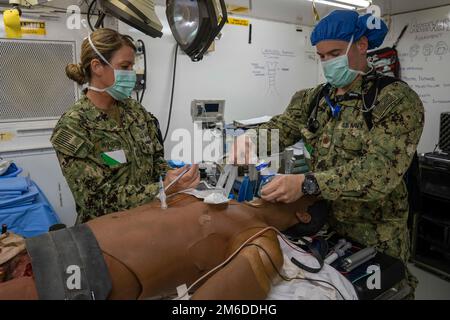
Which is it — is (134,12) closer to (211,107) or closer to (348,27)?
(348,27)

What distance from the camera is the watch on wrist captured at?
3.97ft

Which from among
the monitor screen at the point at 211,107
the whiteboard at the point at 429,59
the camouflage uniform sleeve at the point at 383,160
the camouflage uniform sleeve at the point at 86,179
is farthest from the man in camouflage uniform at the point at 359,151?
the whiteboard at the point at 429,59

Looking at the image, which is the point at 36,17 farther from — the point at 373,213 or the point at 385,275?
the point at 385,275

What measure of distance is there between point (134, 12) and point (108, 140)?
1.82ft

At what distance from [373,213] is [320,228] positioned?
218 mm

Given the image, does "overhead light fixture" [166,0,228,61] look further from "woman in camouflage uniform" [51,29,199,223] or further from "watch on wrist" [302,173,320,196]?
"watch on wrist" [302,173,320,196]

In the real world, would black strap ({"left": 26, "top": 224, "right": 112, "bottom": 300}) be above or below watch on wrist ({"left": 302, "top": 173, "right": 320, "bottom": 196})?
below

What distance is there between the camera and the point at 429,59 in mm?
3215

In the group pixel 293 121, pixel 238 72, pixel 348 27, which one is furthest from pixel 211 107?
pixel 348 27

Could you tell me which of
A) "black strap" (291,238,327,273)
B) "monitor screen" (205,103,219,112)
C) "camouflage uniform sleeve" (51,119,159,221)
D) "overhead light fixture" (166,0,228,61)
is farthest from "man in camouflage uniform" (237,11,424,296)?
"monitor screen" (205,103,219,112)

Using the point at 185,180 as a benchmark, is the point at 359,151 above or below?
above

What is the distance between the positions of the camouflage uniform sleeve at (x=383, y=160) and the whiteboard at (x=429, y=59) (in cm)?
228

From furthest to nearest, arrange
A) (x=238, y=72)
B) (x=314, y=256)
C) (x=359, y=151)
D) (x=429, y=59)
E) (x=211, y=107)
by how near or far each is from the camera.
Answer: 1. (x=238, y=72)
2. (x=429, y=59)
3. (x=211, y=107)
4. (x=359, y=151)
5. (x=314, y=256)

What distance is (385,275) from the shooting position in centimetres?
114
